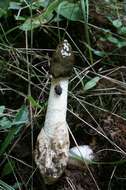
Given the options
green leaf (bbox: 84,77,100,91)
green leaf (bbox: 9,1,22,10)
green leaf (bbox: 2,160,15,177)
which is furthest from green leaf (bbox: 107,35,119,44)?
green leaf (bbox: 2,160,15,177)

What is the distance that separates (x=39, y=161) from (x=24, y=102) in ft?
1.58

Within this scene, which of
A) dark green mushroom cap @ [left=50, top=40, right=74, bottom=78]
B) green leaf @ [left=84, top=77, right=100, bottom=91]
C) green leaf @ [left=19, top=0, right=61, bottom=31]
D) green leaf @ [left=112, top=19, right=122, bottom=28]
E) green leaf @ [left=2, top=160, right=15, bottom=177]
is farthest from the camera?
green leaf @ [left=112, top=19, right=122, bottom=28]

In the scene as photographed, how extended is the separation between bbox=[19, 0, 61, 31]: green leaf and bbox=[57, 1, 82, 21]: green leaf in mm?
53

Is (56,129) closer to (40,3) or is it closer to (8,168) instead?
(8,168)

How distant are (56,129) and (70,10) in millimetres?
968

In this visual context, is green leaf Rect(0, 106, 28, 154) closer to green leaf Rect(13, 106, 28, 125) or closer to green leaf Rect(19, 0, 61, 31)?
green leaf Rect(13, 106, 28, 125)

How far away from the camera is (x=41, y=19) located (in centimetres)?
276

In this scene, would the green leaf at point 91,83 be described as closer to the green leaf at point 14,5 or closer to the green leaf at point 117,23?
the green leaf at point 117,23

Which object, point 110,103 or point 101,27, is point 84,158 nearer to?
point 110,103

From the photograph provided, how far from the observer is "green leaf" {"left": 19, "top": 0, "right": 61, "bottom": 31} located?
266 centimetres

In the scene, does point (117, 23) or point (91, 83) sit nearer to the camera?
point (91, 83)

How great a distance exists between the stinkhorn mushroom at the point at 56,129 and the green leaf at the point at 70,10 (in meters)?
0.72

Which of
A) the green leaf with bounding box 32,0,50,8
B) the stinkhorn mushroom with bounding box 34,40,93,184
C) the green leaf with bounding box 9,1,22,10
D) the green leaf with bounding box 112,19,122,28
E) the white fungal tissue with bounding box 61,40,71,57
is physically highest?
the green leaf with bounding box 9,1,22,10

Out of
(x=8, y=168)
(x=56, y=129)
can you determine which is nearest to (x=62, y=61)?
(x=56, y=129)
